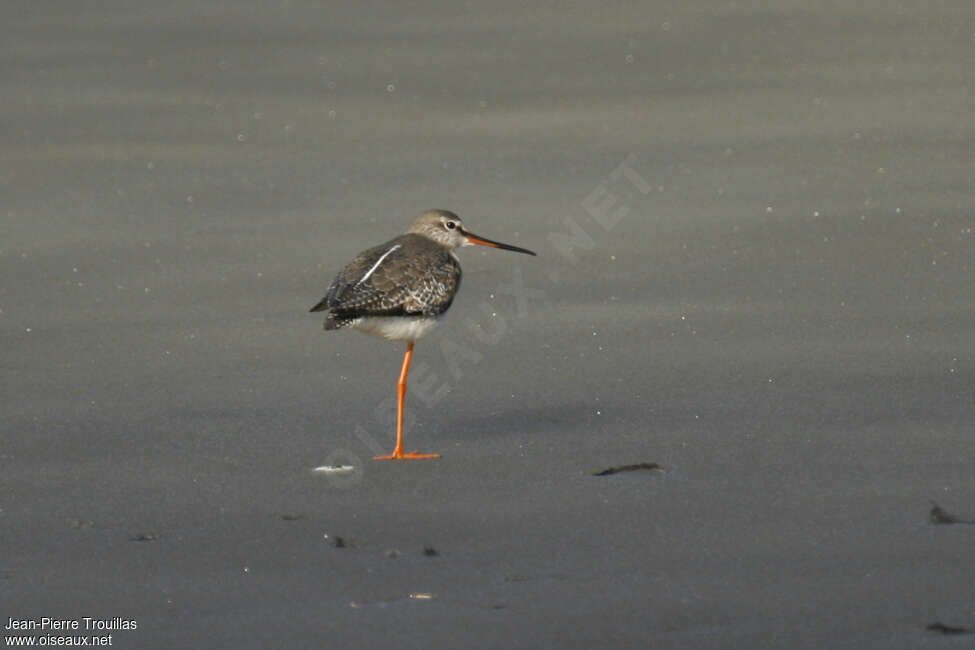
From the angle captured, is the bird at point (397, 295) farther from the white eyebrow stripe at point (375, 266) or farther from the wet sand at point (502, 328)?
the wet sand at point (502, 328)

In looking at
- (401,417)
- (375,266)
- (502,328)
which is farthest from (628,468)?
(502,328)

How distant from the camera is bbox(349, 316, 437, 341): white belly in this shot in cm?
701

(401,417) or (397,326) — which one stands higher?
(397,326)

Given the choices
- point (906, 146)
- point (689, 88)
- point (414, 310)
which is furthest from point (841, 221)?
point (414, 310)

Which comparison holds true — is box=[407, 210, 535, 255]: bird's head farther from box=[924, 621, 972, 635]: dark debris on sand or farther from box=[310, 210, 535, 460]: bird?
box=[924, 621, 972, 635]: dark debris on sand

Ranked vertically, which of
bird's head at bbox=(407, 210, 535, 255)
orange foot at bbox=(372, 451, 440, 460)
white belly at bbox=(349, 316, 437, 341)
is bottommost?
orange foot at bbox=(372, 451, 440, 460)

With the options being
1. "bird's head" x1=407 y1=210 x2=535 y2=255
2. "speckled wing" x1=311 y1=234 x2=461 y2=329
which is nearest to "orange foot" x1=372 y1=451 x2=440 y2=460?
"speckled wing" x1=311 y1=234 x2=461 y2=329

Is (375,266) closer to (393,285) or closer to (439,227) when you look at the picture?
(393,285)

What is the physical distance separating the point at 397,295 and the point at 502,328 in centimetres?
119

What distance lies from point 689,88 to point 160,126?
3.56 metres

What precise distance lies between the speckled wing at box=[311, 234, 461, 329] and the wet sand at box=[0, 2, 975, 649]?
44 cm

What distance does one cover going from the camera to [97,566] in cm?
532

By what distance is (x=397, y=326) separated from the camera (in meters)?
7.09

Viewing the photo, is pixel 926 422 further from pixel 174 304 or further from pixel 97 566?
pixel 174 304
